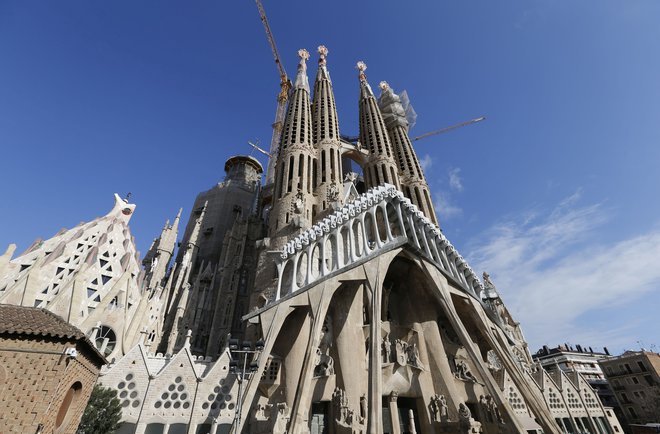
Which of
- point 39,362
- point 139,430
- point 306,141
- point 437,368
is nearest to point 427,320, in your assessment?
point 437,368

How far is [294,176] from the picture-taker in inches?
1053

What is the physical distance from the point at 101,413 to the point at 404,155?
34.6 metres

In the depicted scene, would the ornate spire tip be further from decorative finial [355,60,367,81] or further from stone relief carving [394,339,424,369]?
stone relief carving [394,339,424,369]

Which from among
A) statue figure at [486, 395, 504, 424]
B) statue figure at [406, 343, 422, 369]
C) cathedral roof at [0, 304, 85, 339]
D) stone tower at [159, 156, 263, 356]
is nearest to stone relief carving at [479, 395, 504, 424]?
statue figure at [486, 395, 504, 424]

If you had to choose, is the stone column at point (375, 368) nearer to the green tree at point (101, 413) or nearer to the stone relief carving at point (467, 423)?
the stone relief carving at point (467, 423)

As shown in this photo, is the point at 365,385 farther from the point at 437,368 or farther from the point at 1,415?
the point at 1,415

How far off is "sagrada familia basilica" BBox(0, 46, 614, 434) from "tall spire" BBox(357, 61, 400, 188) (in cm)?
689

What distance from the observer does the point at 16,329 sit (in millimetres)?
8312

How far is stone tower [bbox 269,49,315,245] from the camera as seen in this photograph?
23.2 meters

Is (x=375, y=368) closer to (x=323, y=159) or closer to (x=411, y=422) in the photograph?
(x=411, y=422)

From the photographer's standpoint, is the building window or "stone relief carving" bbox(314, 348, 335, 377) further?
"stone relief carving" bbox(314, 348, 335, 377)

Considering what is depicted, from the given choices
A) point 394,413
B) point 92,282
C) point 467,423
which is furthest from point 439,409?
point 92,282

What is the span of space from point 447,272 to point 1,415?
1938 centimetres

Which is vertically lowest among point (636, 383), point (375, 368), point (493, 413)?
point (493, 413)
